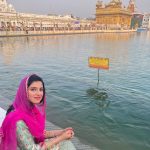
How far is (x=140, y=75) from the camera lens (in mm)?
13016

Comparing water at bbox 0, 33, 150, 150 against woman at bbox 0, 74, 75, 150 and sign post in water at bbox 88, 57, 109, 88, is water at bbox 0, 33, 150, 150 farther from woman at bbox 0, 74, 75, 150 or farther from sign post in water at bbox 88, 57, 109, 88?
woman at bbox 0, 74, 75, 150

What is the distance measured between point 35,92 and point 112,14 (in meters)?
115

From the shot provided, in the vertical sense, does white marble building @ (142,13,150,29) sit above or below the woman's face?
above

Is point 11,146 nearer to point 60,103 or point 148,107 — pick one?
point 60,103

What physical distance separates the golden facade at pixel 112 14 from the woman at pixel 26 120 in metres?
109

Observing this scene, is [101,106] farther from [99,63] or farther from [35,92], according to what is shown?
[35,92]

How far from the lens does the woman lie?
216 centimetres

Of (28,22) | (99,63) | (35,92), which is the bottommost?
(99,63)

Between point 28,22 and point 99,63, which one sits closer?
point 99,63

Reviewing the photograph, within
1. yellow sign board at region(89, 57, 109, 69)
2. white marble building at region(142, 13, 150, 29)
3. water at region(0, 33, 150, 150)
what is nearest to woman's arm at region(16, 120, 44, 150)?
water at region(0, 33, 150, 150)

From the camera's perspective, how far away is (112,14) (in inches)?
4444

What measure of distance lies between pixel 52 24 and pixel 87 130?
81.6 m

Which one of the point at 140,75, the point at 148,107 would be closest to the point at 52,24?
the point at 140,75

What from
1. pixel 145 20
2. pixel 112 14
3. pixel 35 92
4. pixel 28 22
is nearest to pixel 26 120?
pixel 35 92
